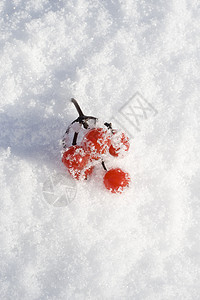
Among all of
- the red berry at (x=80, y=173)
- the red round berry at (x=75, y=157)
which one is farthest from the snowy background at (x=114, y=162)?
the red round berry at (x=75, y=157)

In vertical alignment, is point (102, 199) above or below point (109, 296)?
above

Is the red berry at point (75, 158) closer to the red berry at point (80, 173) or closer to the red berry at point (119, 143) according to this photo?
the red berry at point (80, 173)

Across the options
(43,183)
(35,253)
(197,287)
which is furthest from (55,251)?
(197,287)

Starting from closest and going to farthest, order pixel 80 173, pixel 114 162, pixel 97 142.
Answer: pixel 97 142, pixel 80 173, pixel 114 162

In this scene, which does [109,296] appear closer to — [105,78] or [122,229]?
[122,229]

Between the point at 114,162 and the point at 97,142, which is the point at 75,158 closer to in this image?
the point at 97,142

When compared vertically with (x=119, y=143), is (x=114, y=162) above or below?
below

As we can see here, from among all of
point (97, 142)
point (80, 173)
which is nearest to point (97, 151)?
point (97, 142)
